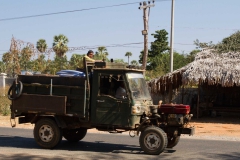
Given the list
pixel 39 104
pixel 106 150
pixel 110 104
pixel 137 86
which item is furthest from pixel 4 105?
pixel 137 86

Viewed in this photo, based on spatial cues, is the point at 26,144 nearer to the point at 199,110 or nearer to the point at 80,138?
the point at 80,138

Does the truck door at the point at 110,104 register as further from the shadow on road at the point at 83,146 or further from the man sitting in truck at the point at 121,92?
the shadow on road at the point at 83,146

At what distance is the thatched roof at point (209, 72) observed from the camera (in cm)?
2280

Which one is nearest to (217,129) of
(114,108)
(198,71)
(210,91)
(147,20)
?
(198,71)

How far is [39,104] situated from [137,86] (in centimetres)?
282

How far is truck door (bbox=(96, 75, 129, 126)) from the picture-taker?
11312 mm

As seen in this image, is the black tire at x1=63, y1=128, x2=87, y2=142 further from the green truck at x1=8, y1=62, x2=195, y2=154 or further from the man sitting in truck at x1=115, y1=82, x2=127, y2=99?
the man sitting in truck at x1=115, y1=82, x2=127, y2=99

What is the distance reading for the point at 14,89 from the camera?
1232cm

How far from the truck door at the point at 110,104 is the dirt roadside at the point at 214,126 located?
643cm

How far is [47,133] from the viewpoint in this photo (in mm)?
12078

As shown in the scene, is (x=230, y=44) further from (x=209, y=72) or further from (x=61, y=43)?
(x=61, y=43)

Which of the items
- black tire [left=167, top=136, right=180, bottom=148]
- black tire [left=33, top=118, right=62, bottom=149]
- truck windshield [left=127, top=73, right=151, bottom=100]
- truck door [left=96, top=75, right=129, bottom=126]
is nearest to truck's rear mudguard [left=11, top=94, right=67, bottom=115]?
black tire [left=33, top=118, right=62, bottom=149]

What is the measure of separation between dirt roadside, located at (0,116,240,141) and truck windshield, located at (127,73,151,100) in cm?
578

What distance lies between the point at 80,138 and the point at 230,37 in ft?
61.3
